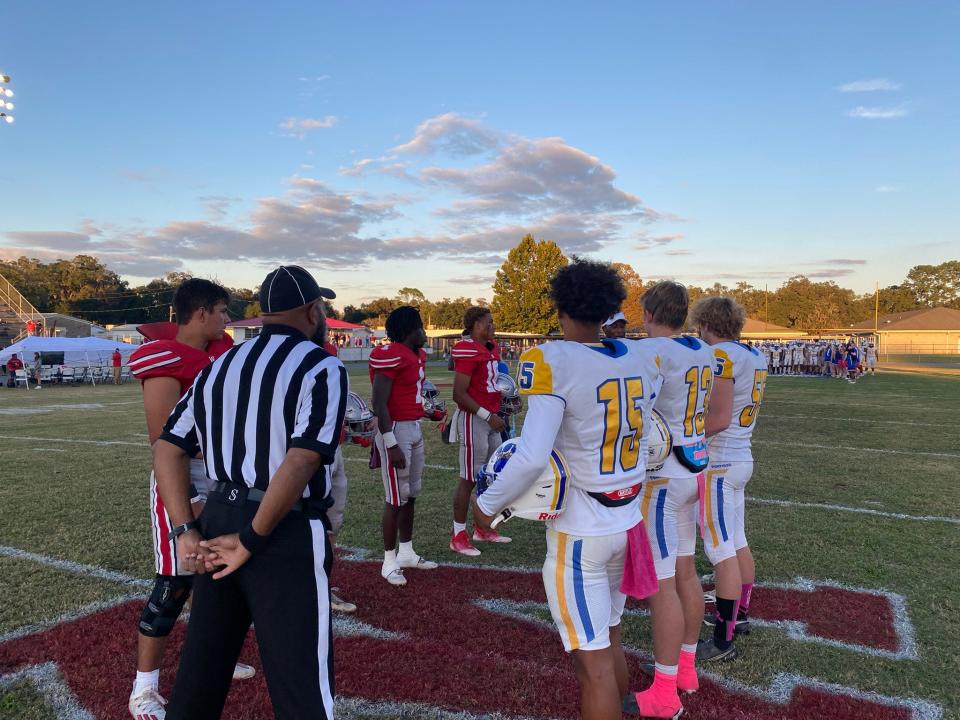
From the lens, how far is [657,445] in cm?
307

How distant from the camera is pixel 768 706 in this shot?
3.20 meters

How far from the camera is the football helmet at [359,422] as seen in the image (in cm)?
474

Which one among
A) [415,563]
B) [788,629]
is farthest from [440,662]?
[788,629]

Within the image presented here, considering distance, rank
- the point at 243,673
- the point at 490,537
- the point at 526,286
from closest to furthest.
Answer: the point at 243,673 → the point at 490,537 → the point at 526,286

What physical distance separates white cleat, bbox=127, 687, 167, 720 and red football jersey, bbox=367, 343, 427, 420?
99.8 inches

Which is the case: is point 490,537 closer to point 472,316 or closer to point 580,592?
point 472,316

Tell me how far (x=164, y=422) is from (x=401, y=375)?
2300 mm

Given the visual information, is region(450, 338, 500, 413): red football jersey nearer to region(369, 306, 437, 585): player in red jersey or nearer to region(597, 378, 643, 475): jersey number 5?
region(369, 306, 437, 585): player in red jersey

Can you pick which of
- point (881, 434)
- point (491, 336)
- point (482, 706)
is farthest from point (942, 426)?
point (482, 706)

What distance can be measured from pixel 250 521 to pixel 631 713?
224 centimetres

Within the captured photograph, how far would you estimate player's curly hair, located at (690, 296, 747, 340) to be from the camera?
12.7 feet

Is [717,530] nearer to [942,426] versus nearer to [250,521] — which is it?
[250,521]

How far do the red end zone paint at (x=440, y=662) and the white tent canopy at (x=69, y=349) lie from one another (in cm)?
2910

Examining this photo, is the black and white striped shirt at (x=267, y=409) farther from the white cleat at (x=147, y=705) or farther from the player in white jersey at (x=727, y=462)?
the player in white jersey at (x=727, y=462)
